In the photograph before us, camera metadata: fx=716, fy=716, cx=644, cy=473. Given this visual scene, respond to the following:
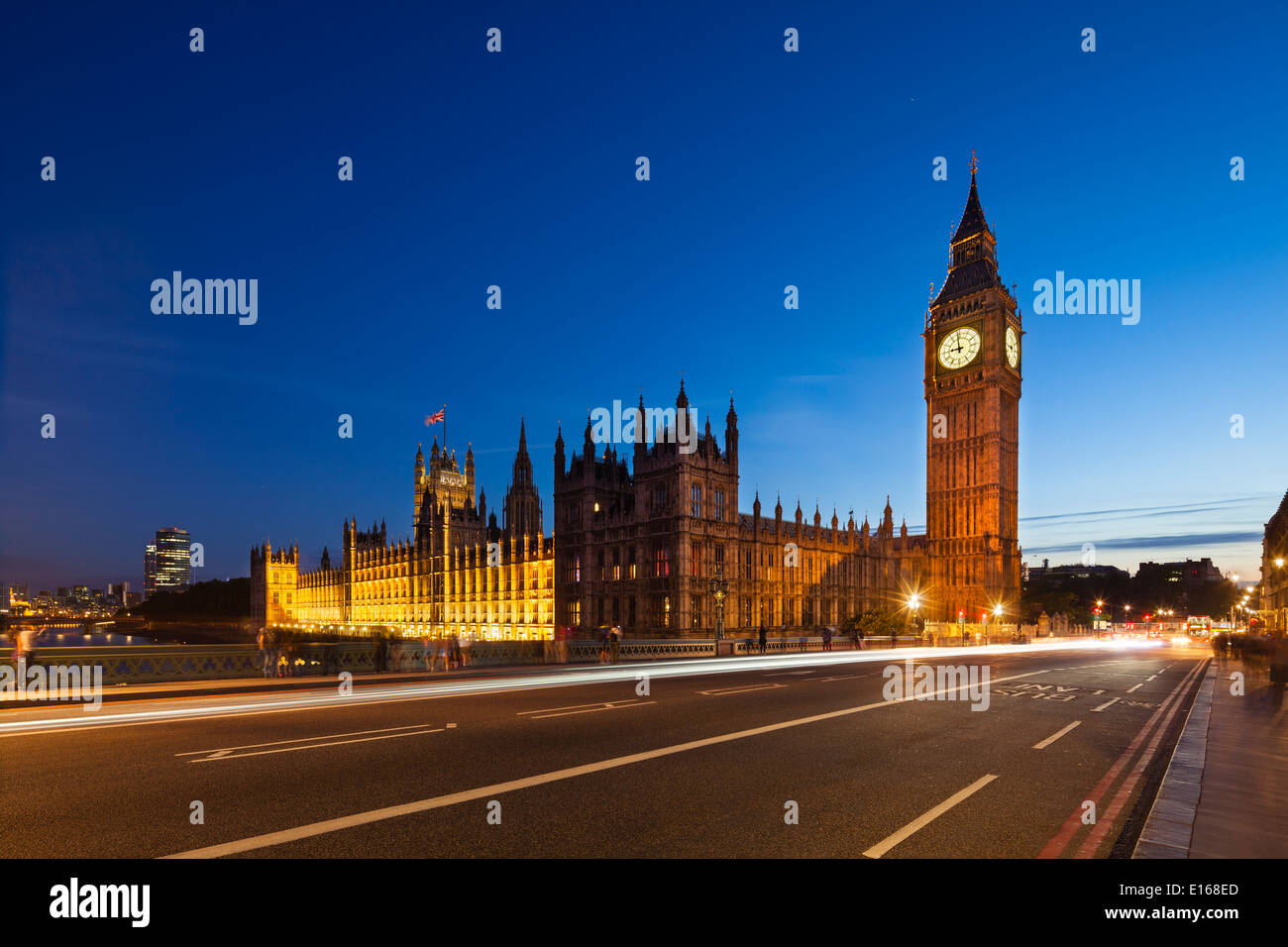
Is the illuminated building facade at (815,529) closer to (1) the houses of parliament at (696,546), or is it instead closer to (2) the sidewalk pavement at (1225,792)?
(1) the houses of parliament at (696,546)

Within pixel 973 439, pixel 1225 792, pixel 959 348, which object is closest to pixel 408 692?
pixel 1225 792

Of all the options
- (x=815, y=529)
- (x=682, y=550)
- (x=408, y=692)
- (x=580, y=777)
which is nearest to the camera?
(x=580, y=777)

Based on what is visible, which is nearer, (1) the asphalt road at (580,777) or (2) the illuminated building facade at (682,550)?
(1) the asphalt road at (580,777)

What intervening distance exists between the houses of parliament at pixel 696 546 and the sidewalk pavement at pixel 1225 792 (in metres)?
44.8

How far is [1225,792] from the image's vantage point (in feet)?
28.8

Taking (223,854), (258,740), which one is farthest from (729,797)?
(258,740)

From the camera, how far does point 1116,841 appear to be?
718 cm

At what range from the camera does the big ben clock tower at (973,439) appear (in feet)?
316

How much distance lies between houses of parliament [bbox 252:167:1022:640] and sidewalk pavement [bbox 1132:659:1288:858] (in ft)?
147

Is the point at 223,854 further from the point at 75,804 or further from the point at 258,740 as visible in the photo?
the point at 258,740

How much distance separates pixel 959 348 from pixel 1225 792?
10528 cm

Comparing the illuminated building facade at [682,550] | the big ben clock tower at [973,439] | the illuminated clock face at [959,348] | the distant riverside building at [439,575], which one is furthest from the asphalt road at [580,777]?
the illuminated clock face at [959,348]

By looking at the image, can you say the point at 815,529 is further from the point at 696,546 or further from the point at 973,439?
the point at 973,439

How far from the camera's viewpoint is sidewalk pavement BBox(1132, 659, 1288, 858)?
6.80m
